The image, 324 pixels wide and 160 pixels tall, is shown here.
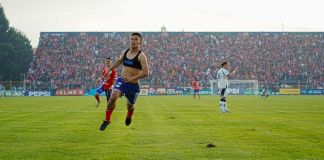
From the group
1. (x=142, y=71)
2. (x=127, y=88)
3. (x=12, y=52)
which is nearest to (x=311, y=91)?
(x=12, y=52)

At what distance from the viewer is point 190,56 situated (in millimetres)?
77688

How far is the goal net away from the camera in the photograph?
6969 cm

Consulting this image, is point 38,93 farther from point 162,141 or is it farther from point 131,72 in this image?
point 162,141

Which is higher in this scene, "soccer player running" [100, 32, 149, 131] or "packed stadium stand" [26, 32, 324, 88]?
"packed stadium stand" [26, 32, 324, 88]

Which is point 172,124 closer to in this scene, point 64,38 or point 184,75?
point 184,75

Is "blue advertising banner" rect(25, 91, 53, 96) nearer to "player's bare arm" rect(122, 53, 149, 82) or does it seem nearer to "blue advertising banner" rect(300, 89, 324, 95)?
"blue advertising banner" rect(300, 89, 324, 95)

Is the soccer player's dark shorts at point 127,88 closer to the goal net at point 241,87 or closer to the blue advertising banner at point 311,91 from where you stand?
the goal net at point 241,87

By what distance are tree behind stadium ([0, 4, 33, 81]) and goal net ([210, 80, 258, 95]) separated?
4200 centimetres

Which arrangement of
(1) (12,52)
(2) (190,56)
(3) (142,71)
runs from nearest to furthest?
(3) (142,71) → (2) (190,56) → (1) (12,52)

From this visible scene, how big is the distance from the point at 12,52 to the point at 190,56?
36.8 metres

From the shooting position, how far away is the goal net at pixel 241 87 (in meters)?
69.7

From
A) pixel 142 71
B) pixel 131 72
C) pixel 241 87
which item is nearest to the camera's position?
pixel 142 71

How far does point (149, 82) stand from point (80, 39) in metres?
20.4

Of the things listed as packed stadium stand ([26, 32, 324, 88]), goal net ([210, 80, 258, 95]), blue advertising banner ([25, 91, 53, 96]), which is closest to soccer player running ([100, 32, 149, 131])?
packed stadium stand ([26, 32, 324, 88])
